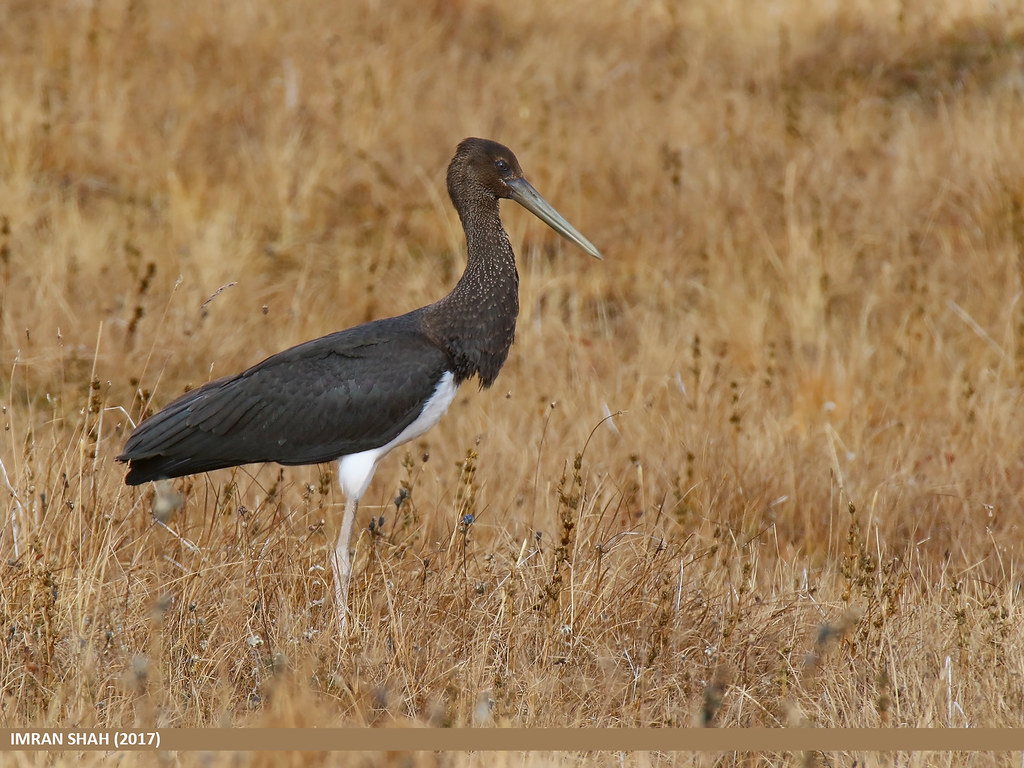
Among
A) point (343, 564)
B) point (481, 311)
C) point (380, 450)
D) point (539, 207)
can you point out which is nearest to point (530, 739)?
point (343, 564)

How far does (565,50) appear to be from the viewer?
1040 centimetres

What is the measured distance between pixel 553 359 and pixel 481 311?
6.80 ft

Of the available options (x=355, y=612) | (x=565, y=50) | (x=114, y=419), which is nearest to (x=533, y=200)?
(x=355, y=612)

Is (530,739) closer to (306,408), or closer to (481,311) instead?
(306,408)

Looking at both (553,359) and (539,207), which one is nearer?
(539,207)

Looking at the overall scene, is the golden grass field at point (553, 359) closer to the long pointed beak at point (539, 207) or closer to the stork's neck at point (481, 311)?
the stork's neck at point (481, 311)

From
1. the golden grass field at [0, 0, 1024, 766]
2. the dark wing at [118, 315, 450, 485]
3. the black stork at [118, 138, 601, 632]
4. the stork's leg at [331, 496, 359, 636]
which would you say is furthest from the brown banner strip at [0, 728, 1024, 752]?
the dark wing at [118, 315, 450, 485]

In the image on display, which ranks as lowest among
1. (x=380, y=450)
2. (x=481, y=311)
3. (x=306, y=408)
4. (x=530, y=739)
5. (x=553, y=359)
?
(x=530, y=739)

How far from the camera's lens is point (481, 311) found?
488cm

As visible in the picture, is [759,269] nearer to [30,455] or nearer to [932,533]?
[932,533]

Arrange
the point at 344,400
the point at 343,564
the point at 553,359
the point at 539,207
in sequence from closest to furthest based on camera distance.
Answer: the point at 343,564, the point at 344,400, the point at 539,207, the point at 553,359

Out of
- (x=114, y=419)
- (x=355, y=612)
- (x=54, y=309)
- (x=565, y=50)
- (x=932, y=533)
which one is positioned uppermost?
(x=565, y=50)

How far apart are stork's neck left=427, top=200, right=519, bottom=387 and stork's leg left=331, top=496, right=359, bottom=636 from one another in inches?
25.0

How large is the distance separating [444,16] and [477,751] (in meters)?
8.20
